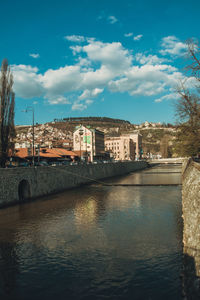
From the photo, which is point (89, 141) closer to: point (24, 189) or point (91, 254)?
point (24, 189)

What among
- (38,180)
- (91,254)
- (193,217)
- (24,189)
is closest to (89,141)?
(38,180)

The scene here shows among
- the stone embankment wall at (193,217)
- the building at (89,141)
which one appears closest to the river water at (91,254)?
the stone embankment wall at (193,217)

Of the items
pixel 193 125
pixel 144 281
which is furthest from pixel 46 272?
pixel 193 125

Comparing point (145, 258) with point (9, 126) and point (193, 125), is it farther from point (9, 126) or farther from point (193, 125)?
point (9, 126)

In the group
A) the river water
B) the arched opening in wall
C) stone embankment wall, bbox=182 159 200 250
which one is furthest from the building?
stone embankment wall, bbox=182 159 200 250

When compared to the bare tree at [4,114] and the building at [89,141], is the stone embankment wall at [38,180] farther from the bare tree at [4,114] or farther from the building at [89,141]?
the building at [89,141]

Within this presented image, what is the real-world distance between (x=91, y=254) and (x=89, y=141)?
5358 inches

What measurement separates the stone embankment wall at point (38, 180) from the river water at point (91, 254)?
199 inches

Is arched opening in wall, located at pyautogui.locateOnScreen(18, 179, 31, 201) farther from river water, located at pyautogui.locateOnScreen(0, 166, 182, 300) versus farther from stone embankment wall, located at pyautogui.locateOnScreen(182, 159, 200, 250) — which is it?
stone embankment wall, located at pyautogui.locateOnScreen(182, 159, 200, 250)

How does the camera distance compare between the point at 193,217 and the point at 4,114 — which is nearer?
the point at 193,217

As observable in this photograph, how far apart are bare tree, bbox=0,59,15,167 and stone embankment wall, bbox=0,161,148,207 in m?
3.55

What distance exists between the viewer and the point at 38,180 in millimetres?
39812

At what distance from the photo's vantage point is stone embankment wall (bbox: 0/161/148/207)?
3268 cm

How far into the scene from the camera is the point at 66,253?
16.1 metres
